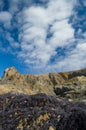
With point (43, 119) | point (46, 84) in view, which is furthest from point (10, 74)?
point (43, 119)

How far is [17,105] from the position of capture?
30.3ft

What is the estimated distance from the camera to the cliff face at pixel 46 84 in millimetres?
26272

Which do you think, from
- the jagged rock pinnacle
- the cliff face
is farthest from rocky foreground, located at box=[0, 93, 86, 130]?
the jagged rock pinnacle

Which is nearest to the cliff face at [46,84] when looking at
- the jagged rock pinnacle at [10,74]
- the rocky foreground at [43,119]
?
the jagged rock pinnacle at [10,74]

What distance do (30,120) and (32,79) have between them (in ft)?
185

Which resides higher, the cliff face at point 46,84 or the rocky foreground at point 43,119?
the cliff face at point 46,84

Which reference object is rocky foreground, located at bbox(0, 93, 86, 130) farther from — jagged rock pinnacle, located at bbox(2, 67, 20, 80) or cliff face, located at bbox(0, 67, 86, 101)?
jagged rock pinnacle, located at bbox(2, 67, 20, 80)

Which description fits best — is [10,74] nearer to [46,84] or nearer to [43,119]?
[46,84]

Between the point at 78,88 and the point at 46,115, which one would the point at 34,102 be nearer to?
the point at 46,115

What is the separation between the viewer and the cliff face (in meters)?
26.3

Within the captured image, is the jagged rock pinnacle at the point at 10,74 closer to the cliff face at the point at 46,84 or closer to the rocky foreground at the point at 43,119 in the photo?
the cliff face at the point at 46,84

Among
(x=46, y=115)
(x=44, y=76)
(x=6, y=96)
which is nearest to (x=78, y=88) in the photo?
(x=6, y=96)

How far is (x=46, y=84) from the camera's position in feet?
209

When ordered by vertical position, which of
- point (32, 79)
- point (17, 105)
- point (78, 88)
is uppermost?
point (32, 79)
